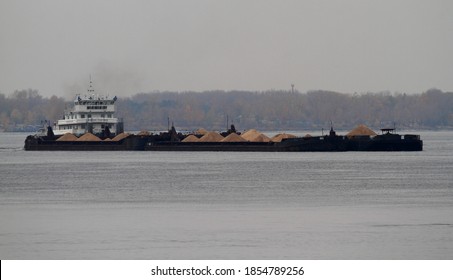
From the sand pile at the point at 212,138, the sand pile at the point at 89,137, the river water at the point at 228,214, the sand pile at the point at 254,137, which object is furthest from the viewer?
the sand pile at the point at 254,137

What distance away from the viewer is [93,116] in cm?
10419

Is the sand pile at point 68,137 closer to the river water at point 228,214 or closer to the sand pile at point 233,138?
the sand pile at point 233,138

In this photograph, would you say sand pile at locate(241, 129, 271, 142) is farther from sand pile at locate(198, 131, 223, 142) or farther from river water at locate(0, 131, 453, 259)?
river water at locate(0, 131, 453, 259)

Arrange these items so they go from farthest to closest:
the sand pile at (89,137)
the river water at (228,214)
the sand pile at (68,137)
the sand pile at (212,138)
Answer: the sand pile at (68,137)
the sand pile at (89,137)
the sand pile at (212,138)
the river water at (228,214)

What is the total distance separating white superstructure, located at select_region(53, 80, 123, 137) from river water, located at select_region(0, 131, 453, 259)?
41.8 m

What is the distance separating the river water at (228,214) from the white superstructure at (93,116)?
137 feet

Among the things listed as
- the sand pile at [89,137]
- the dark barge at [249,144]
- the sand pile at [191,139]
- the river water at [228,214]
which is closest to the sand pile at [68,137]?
the dark barge at [249,144]

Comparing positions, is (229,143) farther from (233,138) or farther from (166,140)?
(166,140)

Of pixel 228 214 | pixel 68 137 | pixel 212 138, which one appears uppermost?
pixel 68 137

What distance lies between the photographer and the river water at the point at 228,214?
26406 millimetres

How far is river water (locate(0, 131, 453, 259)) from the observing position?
26406 mm

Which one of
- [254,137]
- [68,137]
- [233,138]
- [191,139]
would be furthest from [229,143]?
[68,137]

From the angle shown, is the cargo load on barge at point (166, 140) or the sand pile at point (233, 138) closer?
the cargo load on barge at point (166, 140)

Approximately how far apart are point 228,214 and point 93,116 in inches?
2787
